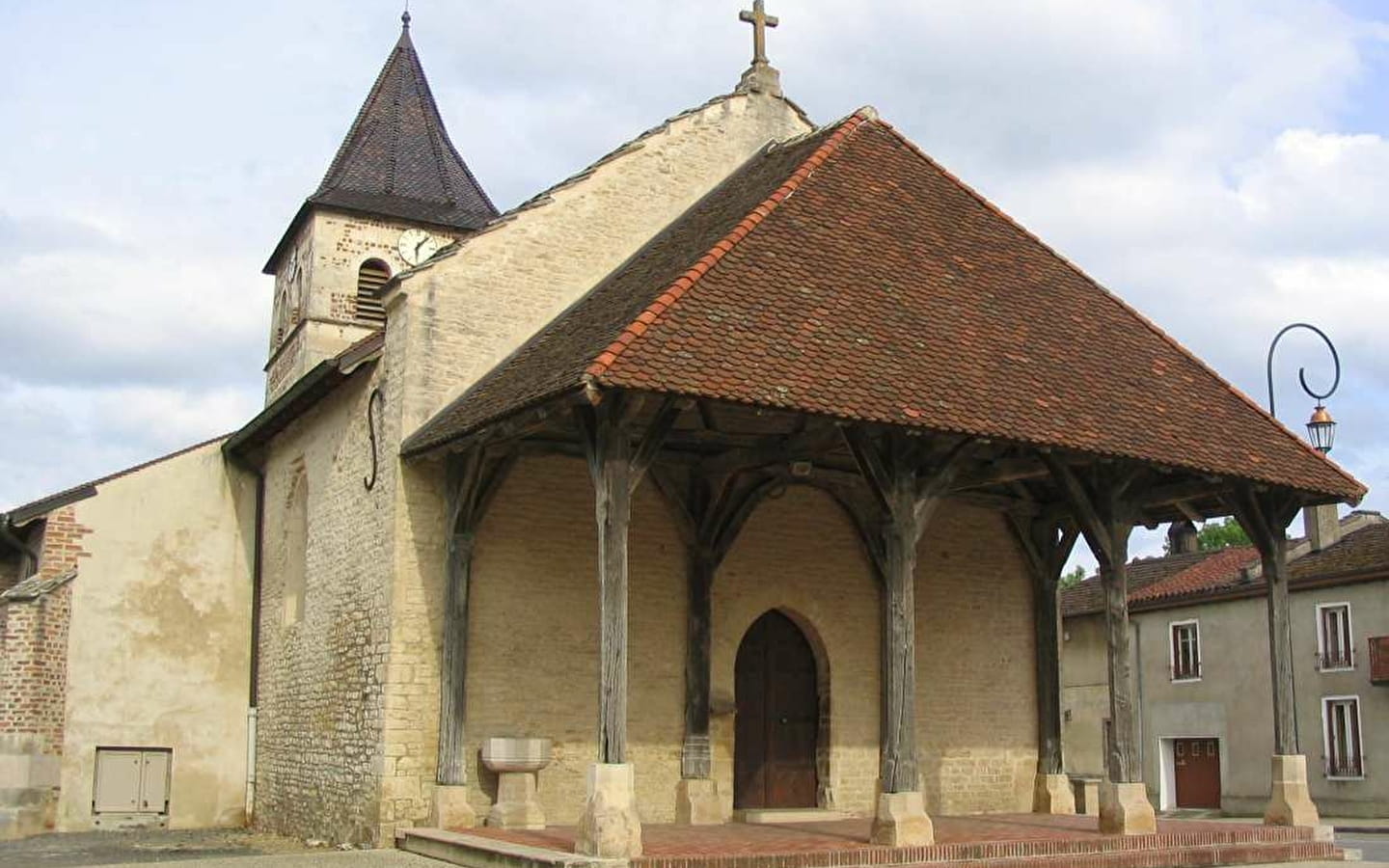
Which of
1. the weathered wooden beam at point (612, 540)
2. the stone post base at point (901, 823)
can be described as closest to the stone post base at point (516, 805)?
the weathered wooden beam at point (612, 540)

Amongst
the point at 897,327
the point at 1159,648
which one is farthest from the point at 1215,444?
the point at 1159,648

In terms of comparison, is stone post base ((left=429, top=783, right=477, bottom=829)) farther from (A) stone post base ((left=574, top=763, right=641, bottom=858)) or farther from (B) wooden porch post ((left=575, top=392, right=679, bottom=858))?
(A) stone post base ((left=574, top=763, right=641, bottom=858))

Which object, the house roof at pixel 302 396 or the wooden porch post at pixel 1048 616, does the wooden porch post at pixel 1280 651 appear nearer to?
the wooden porch post at pixel 1048 616

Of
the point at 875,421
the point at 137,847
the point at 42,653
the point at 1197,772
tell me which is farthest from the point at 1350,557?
the point at 42,653

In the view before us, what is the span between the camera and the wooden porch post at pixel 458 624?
1292 centimetres

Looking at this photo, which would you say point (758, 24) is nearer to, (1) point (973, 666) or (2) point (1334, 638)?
(1) point (973, 666)

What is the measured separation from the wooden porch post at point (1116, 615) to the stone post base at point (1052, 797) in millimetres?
3480

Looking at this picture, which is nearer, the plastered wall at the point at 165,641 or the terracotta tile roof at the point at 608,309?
the terracotta tile roof at the point at 608,309

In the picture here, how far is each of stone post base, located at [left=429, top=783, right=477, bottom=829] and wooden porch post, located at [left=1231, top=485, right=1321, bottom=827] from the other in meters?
7.54

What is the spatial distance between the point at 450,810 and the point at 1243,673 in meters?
20.7

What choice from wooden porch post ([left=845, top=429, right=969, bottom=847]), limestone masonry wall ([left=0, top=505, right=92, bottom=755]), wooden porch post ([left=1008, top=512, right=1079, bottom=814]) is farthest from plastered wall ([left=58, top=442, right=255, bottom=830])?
wooden porch post ([left=845, top=429, right=969, bottom=847])

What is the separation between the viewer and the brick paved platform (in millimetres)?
10359

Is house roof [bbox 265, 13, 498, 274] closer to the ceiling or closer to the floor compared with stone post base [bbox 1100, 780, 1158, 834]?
closer to the ceiling

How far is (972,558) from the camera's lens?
16.6 meters
